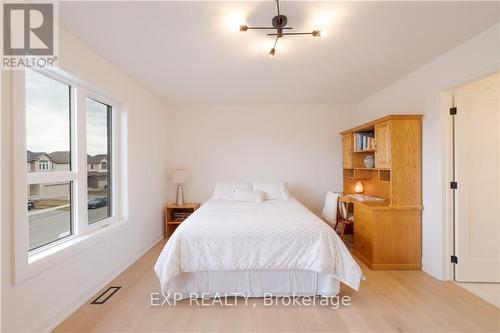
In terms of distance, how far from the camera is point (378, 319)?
1804mm

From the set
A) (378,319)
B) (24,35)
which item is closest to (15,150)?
(24,35)

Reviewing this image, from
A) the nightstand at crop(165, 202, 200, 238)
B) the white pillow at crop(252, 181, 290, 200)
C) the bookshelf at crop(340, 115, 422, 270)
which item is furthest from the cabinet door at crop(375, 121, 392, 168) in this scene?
the nightstand at crop(165, 202, 200, 238)

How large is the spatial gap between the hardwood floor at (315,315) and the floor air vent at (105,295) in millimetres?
48

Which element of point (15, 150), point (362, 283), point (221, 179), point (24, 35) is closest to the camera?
point (15, 150)

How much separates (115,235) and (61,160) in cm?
99

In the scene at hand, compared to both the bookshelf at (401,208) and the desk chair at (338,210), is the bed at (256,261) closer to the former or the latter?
the bookshelf at (401,208)

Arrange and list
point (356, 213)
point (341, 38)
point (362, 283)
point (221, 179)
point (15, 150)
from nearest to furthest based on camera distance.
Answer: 1. point (15, 150)
2. point (341, 38)
3. point (362, 283)
4. point (356, 213)
5. point (221, 179)

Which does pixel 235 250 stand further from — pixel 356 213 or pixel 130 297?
pixel 356 213

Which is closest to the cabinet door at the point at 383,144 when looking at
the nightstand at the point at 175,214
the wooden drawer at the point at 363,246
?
the wooden drawer at the point at 363,246

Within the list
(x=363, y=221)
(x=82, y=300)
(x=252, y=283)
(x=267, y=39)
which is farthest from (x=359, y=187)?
(x=82, y=300)

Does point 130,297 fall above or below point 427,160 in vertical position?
below

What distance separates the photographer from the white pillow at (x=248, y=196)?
11.5 ft

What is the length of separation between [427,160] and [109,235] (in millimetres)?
3609

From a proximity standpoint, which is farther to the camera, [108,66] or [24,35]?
[108,66]
